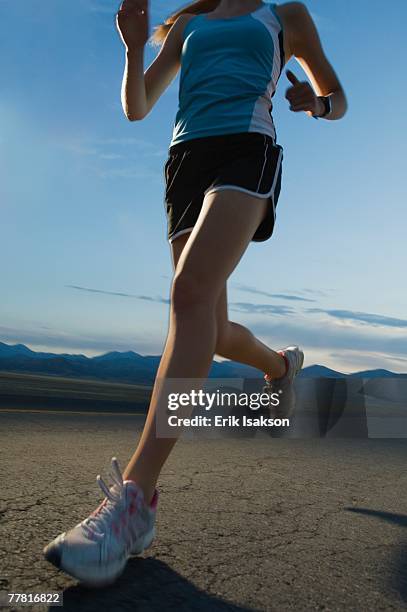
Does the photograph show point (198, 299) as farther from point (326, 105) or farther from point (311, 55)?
point (311, 55)

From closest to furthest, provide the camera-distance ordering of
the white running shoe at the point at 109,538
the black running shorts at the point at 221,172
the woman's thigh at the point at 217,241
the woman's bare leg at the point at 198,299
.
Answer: the white running shoe at the point at 109,538, the woman's bare leg at the point at 198,299, the woman's thigh at the point at 217,241, the black running shorts at the point at 221,172

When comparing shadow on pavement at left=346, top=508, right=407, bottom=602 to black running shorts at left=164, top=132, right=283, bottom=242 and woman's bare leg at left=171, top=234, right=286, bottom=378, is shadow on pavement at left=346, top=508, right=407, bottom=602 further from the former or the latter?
black running shorts at left=164, top=132, right=283, bottom=242

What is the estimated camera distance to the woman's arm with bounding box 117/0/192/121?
240 centimetres

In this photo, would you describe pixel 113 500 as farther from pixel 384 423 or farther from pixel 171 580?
pixel 384 423

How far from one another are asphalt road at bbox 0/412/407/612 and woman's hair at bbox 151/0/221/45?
1907 millimetres

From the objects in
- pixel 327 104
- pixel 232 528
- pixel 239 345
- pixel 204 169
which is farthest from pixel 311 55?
pixel 232 528

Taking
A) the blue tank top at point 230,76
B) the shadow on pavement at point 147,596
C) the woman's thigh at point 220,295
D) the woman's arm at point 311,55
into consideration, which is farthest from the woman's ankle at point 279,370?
the shadow on pavement at point 147,596

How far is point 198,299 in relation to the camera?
2021 millimetres

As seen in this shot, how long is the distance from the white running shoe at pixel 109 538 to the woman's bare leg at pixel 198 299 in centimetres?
7

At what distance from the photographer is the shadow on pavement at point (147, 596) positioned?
1.52 m

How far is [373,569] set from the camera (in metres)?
1.97

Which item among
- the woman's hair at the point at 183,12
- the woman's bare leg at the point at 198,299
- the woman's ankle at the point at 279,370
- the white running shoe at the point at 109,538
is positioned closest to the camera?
the white running shoe at the point at 109,538

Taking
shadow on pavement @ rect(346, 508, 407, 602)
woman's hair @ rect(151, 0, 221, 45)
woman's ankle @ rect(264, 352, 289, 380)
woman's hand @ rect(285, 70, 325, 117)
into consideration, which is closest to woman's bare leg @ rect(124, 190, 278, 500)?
woman's hand @ rect(285, 70, 325, 117)

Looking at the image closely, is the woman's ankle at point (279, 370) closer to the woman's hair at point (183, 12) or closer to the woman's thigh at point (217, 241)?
the woman's thigh at point (217, 241)
